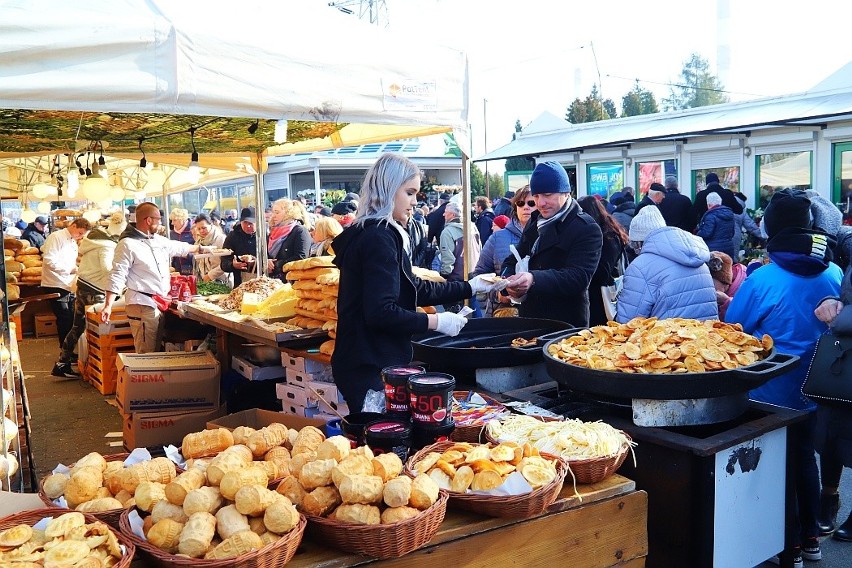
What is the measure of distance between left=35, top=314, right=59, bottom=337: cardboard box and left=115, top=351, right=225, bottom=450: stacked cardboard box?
695 cm

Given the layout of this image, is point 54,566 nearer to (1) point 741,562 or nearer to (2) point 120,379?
(1) point 741,562

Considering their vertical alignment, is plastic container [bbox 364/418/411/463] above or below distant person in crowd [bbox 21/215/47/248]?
below

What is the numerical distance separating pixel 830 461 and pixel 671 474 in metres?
1.49

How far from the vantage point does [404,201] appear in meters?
3.12

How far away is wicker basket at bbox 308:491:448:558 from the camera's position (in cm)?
184

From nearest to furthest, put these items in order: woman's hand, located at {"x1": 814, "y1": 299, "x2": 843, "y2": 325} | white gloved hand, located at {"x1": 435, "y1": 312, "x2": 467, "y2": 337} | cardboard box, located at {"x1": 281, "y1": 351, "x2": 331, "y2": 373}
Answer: white gloved hand, located at {"x1": 435, "y1": 312, "x2": 467, "y2": 337} < woman's hand, located at {"x1": 814, "y1": 299, "x2": 843, "y2": 325} < cardboard box, located at {"x1": 281, "y1": 351, "x2": 331, "y2": 373}

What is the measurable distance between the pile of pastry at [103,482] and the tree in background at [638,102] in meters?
53.3

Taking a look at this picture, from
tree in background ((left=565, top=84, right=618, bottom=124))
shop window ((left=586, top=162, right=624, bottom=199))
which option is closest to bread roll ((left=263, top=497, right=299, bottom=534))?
shop window ((left=586, top=162, right=624, bottom=199))

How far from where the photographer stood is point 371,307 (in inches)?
119

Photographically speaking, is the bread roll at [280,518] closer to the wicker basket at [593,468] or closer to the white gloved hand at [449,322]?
the wicker basket at [593,468]

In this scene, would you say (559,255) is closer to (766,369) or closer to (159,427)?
(766,369)

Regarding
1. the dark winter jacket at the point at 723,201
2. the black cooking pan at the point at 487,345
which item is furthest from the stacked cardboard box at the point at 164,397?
the dark winter jacket at the point at 723,201

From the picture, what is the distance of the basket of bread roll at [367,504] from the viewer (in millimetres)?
1854

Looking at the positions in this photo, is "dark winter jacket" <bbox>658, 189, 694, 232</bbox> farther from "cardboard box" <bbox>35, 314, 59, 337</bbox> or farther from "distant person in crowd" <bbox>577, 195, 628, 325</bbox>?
"cardboard box" <bbox>35, 314, 59, 337</bbox>
